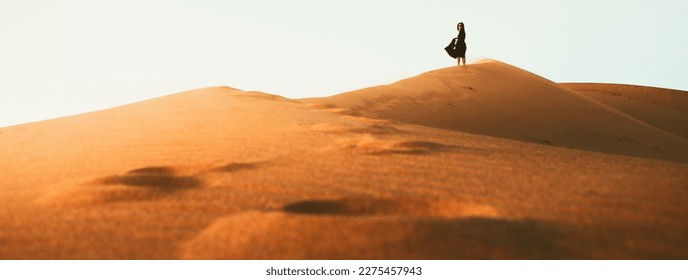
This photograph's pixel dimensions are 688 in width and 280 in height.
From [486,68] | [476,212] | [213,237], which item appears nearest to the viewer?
[213,237]

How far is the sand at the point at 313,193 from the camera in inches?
68.6

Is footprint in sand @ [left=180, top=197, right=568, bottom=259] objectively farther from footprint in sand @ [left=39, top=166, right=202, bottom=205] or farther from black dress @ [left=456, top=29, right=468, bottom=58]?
black dress @ [left=456, top=29, right=468, bottom=58]

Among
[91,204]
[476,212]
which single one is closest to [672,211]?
[476,212]

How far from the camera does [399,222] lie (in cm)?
183

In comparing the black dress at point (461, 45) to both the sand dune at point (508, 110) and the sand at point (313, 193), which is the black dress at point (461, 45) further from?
the sand at point (313, 193)

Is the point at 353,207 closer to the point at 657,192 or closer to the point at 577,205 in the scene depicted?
the point at 577,205

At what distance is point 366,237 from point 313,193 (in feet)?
1.71

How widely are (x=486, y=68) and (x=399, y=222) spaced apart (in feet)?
35.7

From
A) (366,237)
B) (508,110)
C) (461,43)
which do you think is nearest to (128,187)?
(366,237)

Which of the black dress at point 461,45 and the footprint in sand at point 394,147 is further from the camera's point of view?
the black dress at point 461,45

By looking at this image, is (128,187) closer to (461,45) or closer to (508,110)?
(508,110)

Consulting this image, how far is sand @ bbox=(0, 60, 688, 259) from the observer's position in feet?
5.72

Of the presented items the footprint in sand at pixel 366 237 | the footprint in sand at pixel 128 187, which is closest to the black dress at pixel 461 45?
the footprint in sand at pixel 128 187

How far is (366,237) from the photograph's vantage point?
5.71 ft
